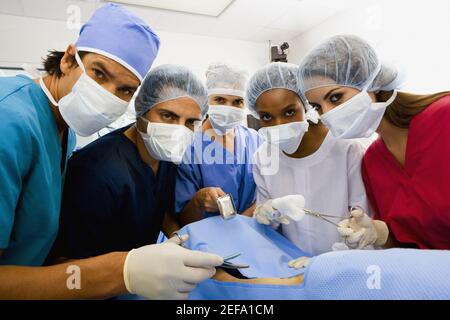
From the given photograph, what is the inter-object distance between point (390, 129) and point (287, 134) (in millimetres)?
375

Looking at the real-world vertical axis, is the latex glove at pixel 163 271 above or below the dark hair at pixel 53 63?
below

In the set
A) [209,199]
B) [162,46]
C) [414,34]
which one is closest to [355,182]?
[209,199]

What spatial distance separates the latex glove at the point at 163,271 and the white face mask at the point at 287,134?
0.62 meters

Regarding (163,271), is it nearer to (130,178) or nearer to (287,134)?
(130,178)

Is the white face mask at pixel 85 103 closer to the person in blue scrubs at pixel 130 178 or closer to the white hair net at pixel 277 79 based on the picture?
the person in blue scrubs at pixel 130 178

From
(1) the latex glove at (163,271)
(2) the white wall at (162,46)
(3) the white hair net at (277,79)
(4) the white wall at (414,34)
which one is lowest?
(1) the latex glove at (163,271)

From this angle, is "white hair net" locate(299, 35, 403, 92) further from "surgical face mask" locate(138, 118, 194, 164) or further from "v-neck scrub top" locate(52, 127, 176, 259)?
"v-neck scrub top" locate(52, 127, 176, 259)

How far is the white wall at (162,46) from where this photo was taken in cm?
299

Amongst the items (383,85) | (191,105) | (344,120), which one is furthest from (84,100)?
(383,85)

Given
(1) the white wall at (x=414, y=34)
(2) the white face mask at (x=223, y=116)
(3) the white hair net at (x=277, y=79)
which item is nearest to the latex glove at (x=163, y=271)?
(3) the white hair net at (x=277, y=79)

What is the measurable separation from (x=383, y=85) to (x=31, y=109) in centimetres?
114

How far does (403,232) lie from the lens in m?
1.04

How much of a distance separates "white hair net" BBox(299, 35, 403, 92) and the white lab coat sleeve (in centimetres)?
28
